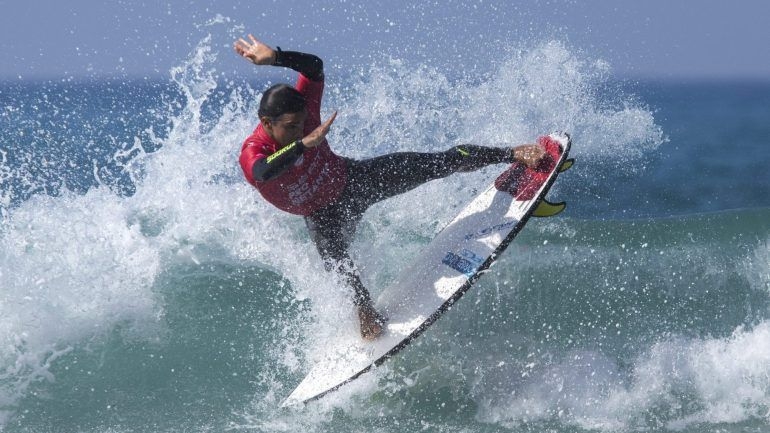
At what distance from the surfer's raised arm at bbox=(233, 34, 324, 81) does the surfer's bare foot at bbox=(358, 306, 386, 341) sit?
67.0 inches

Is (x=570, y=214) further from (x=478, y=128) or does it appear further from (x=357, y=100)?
(x=357, y=100)

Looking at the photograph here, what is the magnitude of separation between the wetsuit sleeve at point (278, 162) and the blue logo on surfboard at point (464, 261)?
5.66ft

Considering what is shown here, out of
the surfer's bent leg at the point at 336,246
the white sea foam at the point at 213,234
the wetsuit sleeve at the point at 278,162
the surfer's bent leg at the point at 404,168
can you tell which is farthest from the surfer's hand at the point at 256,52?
the white sea foam at the point at 213,234

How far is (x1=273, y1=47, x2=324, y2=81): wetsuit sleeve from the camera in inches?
207

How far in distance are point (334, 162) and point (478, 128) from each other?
494cm

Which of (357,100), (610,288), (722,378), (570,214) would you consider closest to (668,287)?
(610,288)

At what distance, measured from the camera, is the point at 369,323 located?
226 inches

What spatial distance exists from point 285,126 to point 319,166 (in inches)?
19.2

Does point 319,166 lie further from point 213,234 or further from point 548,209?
point 213,234

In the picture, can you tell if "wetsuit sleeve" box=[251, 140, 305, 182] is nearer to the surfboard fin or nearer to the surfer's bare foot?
the surfer's bare foot

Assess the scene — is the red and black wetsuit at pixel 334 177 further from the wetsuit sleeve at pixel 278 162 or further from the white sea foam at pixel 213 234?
the white sea foam at pixel 213 234

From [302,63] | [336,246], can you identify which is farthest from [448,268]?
[302,63]

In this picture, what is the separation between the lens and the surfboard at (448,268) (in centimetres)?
561

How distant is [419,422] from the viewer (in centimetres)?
565
